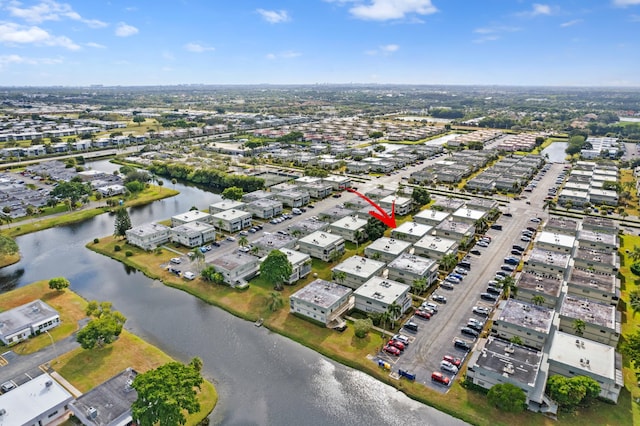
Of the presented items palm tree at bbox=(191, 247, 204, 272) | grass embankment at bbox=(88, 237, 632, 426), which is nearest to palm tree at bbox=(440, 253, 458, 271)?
grass embankment at bbox=(88, 237, 632, 426)

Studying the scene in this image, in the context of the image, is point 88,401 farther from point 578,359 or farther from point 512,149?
point 512,149

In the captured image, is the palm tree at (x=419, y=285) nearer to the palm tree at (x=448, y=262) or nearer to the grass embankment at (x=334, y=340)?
the palm tree at (x=448, y=262)

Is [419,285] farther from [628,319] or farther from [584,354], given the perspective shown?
[628,319]

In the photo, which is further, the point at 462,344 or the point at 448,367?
the point at 462,344

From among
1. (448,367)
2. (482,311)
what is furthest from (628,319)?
(448,367)

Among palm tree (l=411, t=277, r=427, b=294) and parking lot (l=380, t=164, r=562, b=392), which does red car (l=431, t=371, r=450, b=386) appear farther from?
palm tree (l=411, t=277, r=427, b=294)

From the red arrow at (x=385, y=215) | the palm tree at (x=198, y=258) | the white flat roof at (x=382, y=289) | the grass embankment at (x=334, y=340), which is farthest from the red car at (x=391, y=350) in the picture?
the red arrow at (x=385, y=215)
